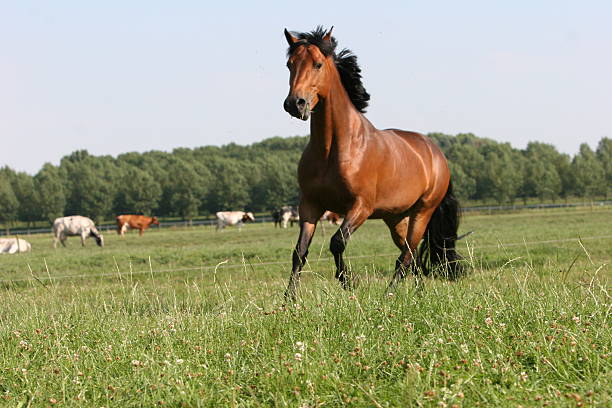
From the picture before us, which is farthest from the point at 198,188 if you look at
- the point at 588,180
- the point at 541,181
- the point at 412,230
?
the point at 412,230

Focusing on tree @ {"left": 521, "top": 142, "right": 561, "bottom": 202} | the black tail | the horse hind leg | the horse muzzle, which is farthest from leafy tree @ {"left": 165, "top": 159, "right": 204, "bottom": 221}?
the horse muzzle

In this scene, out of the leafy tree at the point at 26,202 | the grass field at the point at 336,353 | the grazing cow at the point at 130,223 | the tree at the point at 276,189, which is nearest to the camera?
the grass field at the point at 336,353

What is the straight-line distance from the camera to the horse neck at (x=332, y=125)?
713cm

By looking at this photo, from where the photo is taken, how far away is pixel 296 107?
250 inches

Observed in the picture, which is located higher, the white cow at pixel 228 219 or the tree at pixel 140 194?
the tree at pixel 140 194

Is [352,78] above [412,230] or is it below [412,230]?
above

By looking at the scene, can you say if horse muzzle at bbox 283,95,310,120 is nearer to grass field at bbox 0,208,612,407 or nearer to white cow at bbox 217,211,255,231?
grass field at bbox 0,208,612,407

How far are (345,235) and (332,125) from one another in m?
1.18

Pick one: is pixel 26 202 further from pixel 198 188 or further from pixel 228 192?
pixel 228 192

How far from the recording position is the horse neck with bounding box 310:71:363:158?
7.13 m

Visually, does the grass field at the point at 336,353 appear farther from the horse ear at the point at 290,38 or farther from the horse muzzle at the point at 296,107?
the horse ear at the point at 290,38

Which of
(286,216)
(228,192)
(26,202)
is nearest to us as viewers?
(286,216)

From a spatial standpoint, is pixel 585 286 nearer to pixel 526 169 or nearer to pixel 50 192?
pixel 50 192

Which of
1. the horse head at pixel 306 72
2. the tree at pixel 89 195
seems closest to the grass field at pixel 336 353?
the horse head at pixel 306 72
